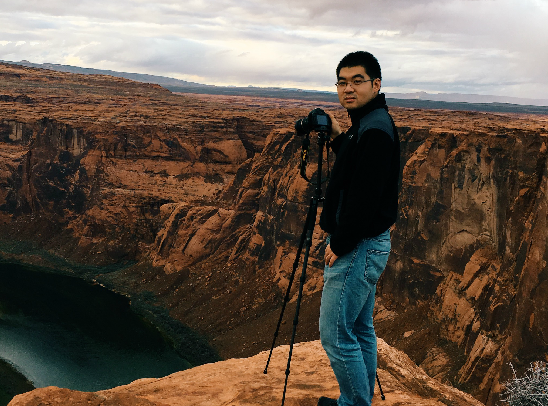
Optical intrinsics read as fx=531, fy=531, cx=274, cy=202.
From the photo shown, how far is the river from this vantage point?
32219 millimetres

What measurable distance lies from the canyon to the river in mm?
3037

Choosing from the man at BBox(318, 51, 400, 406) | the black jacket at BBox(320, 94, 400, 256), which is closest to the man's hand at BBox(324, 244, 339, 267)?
the man at BBox(318, 51, 400, 406)

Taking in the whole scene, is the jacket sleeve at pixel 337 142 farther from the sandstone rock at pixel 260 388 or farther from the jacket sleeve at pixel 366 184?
the sandstone rock at pixel 260 388

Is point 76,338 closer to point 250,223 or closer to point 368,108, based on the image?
point 250,223

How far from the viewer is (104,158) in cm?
5875

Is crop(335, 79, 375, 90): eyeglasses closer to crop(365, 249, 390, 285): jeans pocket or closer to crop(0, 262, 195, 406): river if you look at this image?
crop(365, 249, 390, 285): jeans pocket

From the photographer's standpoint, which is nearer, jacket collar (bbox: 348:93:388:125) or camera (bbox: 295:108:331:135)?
jacket collar (bbox: 348:93:388:125)

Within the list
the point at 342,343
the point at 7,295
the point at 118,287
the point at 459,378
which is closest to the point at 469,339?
the point at 459,378

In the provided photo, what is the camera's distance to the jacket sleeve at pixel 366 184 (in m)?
4.64

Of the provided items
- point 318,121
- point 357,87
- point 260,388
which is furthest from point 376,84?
point 260,388

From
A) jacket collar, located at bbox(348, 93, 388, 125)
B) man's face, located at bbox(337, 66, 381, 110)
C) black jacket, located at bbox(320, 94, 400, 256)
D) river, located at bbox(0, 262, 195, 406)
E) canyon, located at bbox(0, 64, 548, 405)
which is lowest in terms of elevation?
river, located at bbox(0, 262, 195, 406)

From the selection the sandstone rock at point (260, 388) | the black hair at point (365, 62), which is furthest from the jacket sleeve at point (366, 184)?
the sandstone rock at point (260, 388)

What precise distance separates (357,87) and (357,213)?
1.24m

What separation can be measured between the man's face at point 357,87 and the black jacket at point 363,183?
68mm
